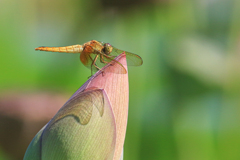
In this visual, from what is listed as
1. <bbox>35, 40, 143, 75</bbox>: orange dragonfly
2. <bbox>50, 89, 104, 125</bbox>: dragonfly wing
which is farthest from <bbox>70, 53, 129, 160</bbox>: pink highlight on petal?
<bbox>35, 40, 143, 75</bbox>: orange dragonfly

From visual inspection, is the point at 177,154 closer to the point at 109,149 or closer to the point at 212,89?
the point at 212,89

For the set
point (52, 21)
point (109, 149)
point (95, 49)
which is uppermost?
point (52, 21)

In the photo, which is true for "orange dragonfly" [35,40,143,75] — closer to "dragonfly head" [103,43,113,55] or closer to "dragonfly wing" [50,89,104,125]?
"dragonfly head" [103,43,113,55]

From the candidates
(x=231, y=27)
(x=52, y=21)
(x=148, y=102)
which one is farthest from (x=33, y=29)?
(x=231, y=27)

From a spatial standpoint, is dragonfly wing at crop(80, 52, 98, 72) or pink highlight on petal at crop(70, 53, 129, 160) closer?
pink highlight on petal at crop(70, 53, 129, 160)

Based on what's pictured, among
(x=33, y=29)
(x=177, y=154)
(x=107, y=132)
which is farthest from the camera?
(x=33, y=29)

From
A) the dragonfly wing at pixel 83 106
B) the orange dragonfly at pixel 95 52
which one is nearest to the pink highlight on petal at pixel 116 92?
the dragonfly wing at pixel 83 106

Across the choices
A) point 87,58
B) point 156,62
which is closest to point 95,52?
point 87,58
